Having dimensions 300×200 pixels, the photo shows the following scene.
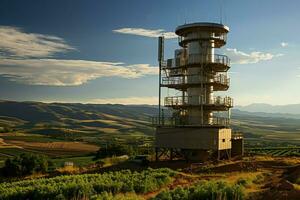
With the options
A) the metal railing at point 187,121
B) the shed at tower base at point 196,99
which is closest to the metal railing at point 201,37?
the shed at tower base at point 196,99

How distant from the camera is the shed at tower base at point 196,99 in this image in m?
34.3

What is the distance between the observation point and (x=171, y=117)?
37.7 meters

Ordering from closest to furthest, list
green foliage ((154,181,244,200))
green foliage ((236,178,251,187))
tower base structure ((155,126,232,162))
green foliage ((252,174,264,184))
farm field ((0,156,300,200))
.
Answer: green foliage ((154,181,244,200)) < farm field ((0,156,300,200)) < green foliage ((236,178,251,187)) < green foliage ((252,174,264,184)) < tower base structure ((155,126,232,162))

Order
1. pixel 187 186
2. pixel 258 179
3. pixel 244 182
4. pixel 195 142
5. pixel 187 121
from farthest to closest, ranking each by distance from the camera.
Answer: pixel 187 121, pixel 195 142, pixel 258 179, pixel 244 182, pixel 187 186

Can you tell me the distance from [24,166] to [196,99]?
73.7 ft

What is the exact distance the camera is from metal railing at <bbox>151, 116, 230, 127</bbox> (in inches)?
1407

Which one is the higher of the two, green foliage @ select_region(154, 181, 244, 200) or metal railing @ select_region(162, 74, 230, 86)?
metal railing @ select_region(162, 74, 230, 86)

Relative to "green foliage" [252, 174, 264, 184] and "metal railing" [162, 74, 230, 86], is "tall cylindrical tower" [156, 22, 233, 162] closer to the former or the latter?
"metal railing" [162, 74, 230, 86]

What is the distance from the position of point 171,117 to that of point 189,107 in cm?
235

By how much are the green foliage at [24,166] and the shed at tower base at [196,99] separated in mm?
16863

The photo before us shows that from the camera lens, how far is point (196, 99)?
3569 centimetres

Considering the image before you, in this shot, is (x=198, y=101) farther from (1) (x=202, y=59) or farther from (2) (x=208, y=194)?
(2) (x=208, y=194)

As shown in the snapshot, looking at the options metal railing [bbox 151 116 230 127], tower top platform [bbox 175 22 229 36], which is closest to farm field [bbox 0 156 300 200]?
metal railing [bbox 151 116 230 127]

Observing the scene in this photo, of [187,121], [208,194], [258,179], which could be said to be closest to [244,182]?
[258,179]
